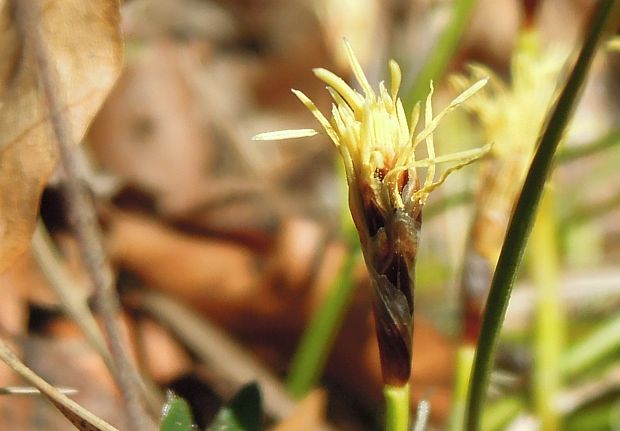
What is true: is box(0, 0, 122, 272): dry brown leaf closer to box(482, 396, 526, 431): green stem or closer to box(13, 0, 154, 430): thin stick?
box(13, 0, 154, 430): thin stick

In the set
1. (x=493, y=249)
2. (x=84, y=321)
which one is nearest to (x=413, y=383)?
(x=493, y=249)

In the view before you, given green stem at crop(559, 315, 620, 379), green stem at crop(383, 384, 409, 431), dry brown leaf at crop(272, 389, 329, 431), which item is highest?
green stem at crop(559, 315, 620, 379)

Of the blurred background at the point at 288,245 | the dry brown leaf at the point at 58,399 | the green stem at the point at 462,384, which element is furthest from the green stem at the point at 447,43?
the dry brown leaf at the point at 58,399

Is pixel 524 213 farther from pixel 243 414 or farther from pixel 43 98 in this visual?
pixel 43 98

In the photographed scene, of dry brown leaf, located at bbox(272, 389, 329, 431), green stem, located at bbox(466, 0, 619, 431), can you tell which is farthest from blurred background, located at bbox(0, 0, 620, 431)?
green stem, located at bbox(466, 0, 619, 431)

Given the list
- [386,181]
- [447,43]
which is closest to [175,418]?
[386,181]

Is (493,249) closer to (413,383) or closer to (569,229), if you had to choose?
(413,383)
